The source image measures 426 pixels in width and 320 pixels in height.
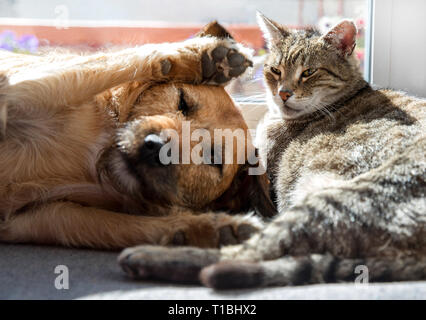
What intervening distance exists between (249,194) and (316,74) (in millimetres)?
882

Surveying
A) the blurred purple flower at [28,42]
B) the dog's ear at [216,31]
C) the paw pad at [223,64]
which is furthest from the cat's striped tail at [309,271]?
the blurred purple flower at [28,42]

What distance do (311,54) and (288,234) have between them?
145cm

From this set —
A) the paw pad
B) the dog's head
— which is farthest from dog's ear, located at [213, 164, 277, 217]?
the paw pad

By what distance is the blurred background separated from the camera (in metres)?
3.09

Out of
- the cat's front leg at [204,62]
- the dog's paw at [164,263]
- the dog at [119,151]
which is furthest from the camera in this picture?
the cat's front leg at [204,62]

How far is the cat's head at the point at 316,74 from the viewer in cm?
268

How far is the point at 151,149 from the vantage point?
5.76 ft

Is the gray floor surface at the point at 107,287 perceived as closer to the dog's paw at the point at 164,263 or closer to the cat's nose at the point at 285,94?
the dog's paw at the point at 164,263

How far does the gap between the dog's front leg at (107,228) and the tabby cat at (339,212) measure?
0.24 meters

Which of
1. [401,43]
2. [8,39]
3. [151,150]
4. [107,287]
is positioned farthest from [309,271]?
[8,39]

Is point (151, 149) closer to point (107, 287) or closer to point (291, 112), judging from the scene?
point (107, 287)

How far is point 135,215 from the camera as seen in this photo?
1990mm
